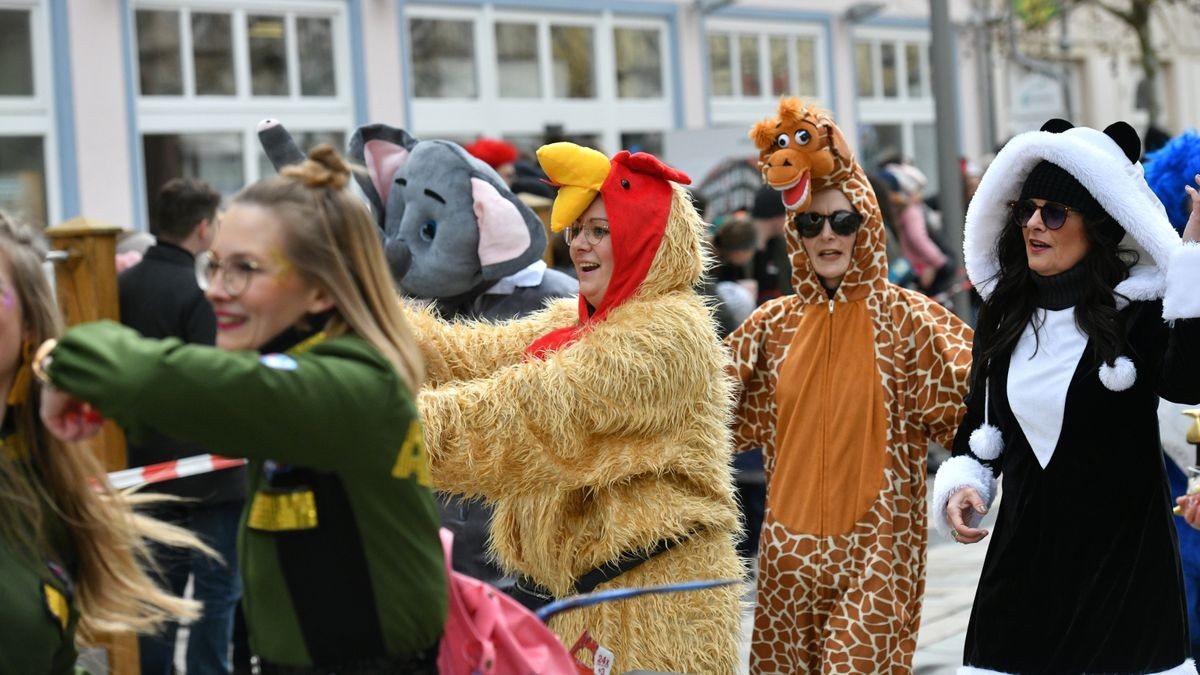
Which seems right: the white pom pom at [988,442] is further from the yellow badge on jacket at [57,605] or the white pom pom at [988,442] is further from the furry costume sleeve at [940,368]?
the yellow badge on jacket at [57,605]

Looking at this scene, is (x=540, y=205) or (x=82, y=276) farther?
(x=540, y=205)

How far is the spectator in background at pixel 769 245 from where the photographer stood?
342 inches

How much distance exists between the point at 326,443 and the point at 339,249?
1.10 feet

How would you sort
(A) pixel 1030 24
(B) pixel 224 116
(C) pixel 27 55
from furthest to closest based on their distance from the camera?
Result: (A) pixel 1030 24
(B) pixel 224 116
(C) pixel 27 55

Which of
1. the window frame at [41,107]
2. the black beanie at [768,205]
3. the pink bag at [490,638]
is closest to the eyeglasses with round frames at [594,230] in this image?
the pink bag at [490,638]

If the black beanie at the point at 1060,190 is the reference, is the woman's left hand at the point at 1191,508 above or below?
below

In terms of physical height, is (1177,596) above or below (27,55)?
below

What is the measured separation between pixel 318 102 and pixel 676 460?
10.8 meters

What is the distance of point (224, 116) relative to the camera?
523 inches

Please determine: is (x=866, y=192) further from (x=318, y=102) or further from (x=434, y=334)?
(x=318, y=102)

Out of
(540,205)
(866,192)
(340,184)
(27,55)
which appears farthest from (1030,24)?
(340,184)

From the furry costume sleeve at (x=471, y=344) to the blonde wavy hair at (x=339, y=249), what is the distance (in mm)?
1779

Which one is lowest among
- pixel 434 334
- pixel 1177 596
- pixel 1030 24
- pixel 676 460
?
pixel 1177 596

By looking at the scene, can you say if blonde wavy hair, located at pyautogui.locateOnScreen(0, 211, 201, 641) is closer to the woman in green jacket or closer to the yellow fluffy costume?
the woman in green jacket
